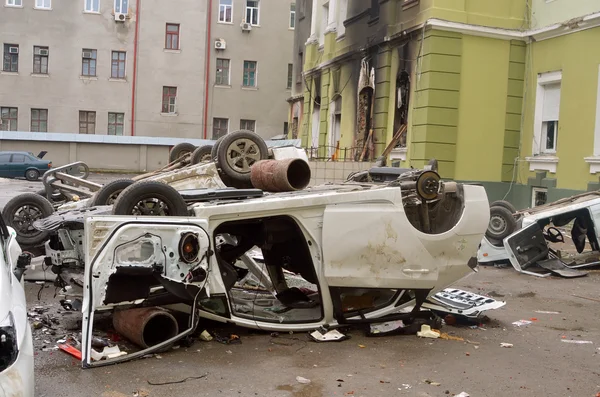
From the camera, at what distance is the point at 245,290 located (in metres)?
7.63

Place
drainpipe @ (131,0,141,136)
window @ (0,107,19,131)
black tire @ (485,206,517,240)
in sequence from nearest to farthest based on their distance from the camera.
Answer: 1. black tire @ (485,206,517,240)
2. window @ (0,107,19,131)
3. drainpipe @ (131,0,141,136)

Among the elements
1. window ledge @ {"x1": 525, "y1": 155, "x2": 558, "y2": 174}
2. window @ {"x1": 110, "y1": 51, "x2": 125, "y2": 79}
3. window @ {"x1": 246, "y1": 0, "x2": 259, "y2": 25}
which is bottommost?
window ledge @ {"x1": 525, "y1": 155, "x2": 558, "y2": 174}

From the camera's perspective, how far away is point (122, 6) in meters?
42.3

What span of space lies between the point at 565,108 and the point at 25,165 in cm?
2601

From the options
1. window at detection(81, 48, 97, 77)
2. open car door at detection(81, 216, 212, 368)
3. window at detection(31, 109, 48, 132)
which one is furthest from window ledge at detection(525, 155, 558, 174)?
window at detection(31, 109, 48, 132)

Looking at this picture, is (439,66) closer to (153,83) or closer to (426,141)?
(426,141)

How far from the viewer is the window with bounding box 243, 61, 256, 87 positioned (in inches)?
1736

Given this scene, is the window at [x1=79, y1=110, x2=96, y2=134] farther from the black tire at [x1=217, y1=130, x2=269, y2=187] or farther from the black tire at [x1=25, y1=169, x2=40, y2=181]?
the black tire at [x1=217, y1=130, x2=269, y2=187]

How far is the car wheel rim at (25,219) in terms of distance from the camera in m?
9.98

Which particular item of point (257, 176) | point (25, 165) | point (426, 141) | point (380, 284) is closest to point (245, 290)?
point (257, 176)

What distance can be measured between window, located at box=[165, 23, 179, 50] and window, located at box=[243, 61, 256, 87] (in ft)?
14.7

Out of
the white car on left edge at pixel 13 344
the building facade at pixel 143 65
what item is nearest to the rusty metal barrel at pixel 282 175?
the white car on left edge at pixel 13 344

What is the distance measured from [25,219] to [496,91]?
12611 mm

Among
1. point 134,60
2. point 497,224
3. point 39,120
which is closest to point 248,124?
point 134,60
